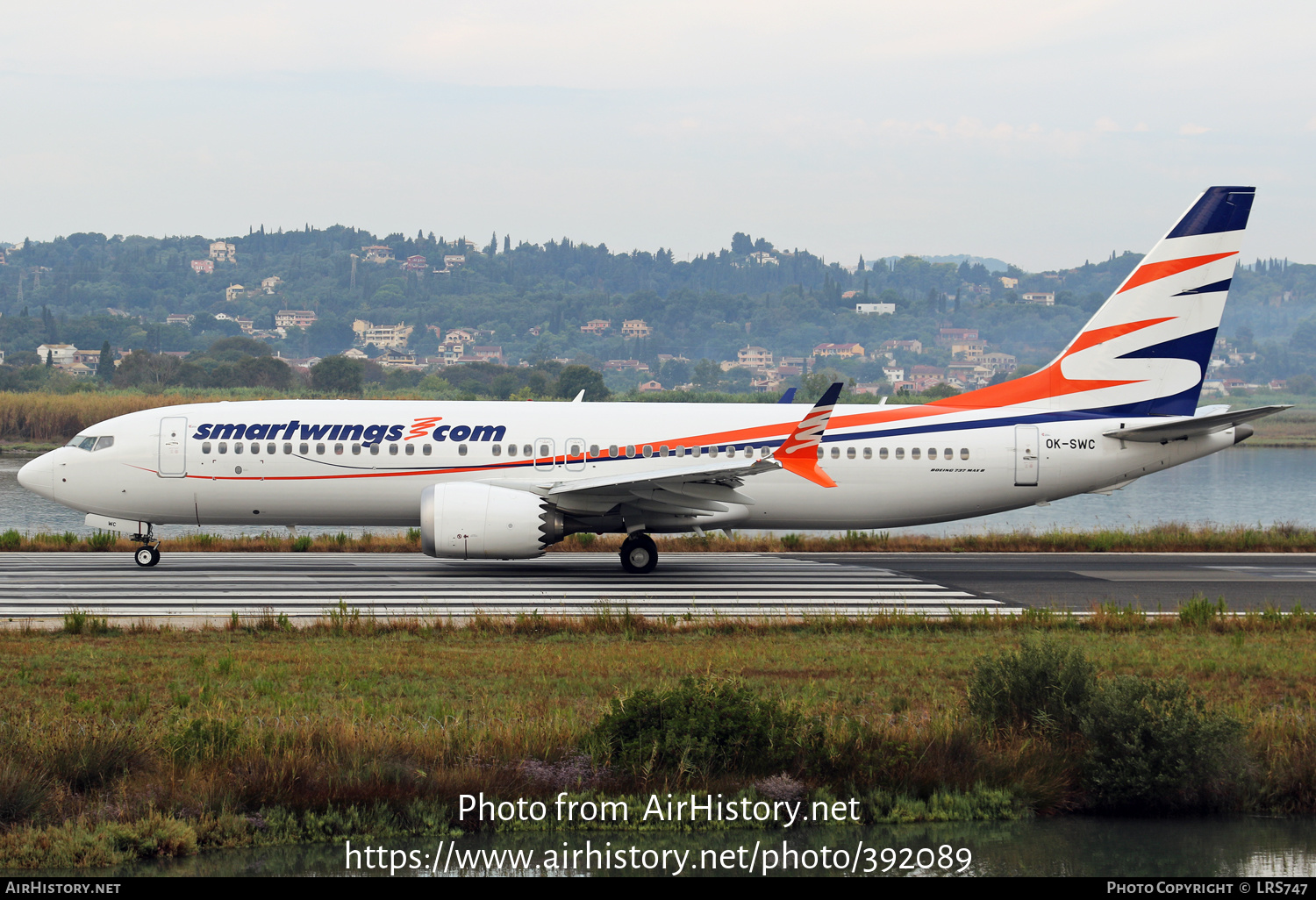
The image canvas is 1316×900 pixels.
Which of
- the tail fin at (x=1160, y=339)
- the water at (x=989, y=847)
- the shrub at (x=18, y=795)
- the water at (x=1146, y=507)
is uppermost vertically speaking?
the tail fin at (x=1160, y=339)

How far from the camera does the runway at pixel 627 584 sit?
18.9 metres

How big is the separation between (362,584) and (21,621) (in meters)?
6.28

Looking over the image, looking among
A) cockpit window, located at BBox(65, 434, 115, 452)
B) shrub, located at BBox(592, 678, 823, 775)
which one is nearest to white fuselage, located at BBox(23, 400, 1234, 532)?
cockpit window, located at BBox(65, 434, 115, 452)

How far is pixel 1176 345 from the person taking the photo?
87.1ft

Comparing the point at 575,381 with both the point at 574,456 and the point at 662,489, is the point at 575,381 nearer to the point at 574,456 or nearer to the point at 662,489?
the point at 574,456

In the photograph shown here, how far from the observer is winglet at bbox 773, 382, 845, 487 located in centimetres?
2305

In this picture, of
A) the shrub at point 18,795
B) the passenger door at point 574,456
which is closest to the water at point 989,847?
the shrub at point 18,795

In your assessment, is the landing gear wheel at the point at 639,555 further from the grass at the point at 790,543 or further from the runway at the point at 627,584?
the grass at the point at 790,543

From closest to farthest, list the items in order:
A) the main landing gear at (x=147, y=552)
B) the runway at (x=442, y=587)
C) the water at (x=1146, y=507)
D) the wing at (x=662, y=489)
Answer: the runway at (x=442, y=587), the wing at (x=662, y=489), the main landing gear at (x=147, y=552), the water at (x=1146, y=507)

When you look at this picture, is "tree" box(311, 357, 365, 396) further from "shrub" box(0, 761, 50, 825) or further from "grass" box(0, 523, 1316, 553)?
"shrub" box(0, 761, 50, 825)

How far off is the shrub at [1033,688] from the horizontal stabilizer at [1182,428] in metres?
15.8
